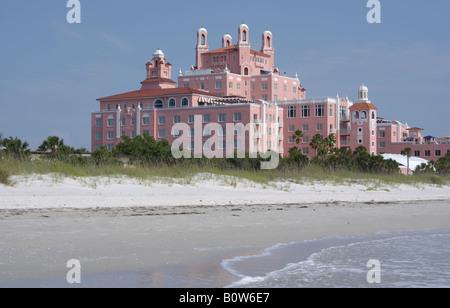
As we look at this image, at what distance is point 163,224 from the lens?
50.2 ft

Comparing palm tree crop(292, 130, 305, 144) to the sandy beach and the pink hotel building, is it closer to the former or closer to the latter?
the pink hotel building

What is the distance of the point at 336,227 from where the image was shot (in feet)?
53.8

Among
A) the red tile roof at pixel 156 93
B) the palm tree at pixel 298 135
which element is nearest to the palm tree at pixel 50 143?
the red tile roof at pixel 156 93

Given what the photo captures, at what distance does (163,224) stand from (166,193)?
8435mm

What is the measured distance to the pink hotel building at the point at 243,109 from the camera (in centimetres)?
8969

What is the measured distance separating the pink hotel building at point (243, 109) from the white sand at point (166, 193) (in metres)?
56.7

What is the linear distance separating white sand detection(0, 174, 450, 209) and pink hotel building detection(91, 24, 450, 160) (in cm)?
5668

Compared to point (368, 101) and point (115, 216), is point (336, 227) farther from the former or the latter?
point (368, 101)

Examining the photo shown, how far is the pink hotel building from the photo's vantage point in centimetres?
8969

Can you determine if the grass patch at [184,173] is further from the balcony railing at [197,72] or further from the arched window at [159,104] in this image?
the balcony railing at [197,72]

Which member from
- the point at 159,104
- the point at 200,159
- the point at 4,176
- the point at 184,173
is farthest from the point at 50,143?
the point at 159,104

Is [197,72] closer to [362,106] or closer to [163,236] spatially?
[362,106]

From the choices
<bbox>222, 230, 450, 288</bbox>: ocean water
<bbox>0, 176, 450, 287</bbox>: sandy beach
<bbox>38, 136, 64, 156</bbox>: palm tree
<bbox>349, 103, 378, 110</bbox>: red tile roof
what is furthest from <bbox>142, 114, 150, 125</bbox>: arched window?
<bbox>222, 230, 450, 288</bbox>: ocean water

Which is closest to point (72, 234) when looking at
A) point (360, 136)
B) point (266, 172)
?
point (266, 172)
